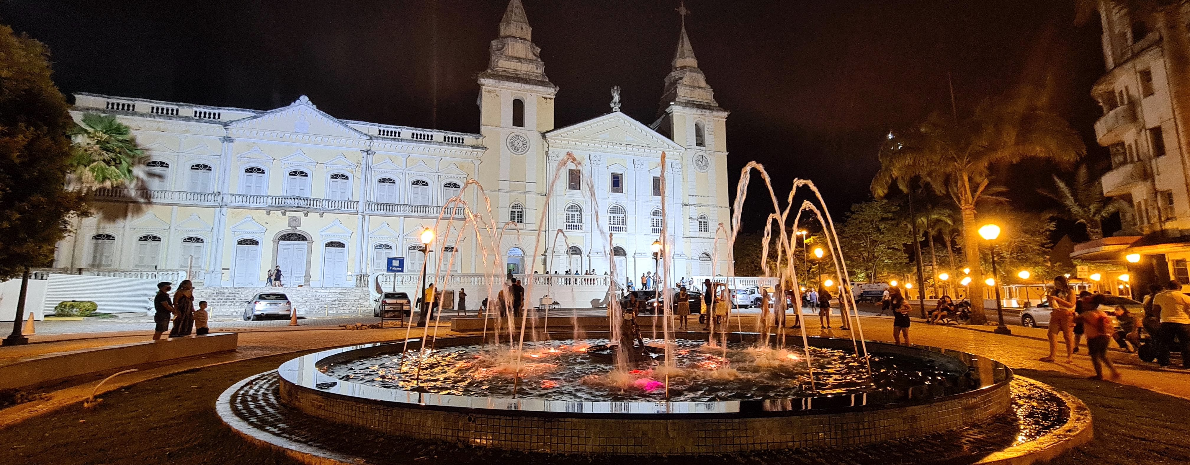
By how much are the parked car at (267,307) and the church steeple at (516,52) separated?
21276 mm

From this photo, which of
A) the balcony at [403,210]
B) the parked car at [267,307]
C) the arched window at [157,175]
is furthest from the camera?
the balcony at [403,210]

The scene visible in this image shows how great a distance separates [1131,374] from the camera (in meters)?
8.61

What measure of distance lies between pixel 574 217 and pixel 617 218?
339 cm

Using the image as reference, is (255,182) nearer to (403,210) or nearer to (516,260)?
(403,210)

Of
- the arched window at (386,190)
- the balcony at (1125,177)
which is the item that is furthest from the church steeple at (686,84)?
the balcony at (1125,177)

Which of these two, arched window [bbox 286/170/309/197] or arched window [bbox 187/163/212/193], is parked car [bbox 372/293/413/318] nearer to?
arched window [bbox 286/170/309/197]

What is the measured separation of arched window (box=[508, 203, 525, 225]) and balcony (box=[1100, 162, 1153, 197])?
31093 millimetres

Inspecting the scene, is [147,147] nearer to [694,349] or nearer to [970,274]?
[694,349]

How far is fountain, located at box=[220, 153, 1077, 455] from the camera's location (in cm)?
407

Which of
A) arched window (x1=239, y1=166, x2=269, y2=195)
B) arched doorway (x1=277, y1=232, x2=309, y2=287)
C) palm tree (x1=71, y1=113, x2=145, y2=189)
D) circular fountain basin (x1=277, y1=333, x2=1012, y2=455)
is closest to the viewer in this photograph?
circular fountain basin (x1=277, y1=333, x2=1012, y2=455)

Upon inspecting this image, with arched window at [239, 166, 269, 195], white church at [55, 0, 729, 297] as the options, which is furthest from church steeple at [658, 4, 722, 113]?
arched window at [239, 166, 269, 195]

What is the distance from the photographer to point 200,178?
105 feet

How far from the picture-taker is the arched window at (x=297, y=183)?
33.8 metres

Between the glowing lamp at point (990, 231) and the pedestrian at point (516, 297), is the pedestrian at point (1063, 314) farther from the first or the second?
the pedestrian at point (516, 297)
